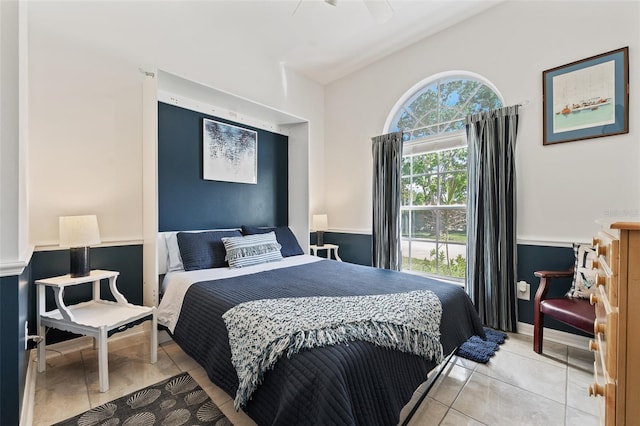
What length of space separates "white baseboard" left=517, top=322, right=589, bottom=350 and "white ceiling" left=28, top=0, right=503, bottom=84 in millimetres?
3064

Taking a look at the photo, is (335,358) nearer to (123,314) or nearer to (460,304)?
(460,304)

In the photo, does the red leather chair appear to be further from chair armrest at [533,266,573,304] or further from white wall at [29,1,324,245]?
white wall at [29,1,324,245]

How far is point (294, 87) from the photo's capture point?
4.02 meters

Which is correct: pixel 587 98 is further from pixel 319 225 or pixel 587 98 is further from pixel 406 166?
pixel 319 225

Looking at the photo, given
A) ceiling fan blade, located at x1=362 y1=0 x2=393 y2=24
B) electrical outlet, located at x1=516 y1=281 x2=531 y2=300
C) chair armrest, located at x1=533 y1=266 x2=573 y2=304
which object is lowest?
electrical outlet, located at x1=516 y1=281 x2=531 y2=300

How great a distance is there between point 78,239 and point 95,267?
505mm

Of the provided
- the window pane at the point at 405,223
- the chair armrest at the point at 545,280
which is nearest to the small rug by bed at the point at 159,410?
the chair armrest at the point at 545,280

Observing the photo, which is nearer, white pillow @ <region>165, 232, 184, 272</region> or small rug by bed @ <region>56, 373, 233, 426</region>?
small rug by bed @ <region>56, 373, 233, 426</region>

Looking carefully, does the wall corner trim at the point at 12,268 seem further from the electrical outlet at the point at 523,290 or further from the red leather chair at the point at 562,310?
the electrical outlet at the point at 523,290

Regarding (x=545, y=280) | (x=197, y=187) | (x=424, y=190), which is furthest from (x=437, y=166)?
(x=197, y=187)

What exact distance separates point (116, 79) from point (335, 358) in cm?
294

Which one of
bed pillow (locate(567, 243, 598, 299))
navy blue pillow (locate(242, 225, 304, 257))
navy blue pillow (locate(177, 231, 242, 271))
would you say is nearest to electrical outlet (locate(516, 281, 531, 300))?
bed pillow (locate(567, 243, 598, 299))

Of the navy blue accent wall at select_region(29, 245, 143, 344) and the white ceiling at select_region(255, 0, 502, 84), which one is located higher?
the white ceiling at select_region(255, 0, 502, 84)

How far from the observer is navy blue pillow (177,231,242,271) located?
2531mm
